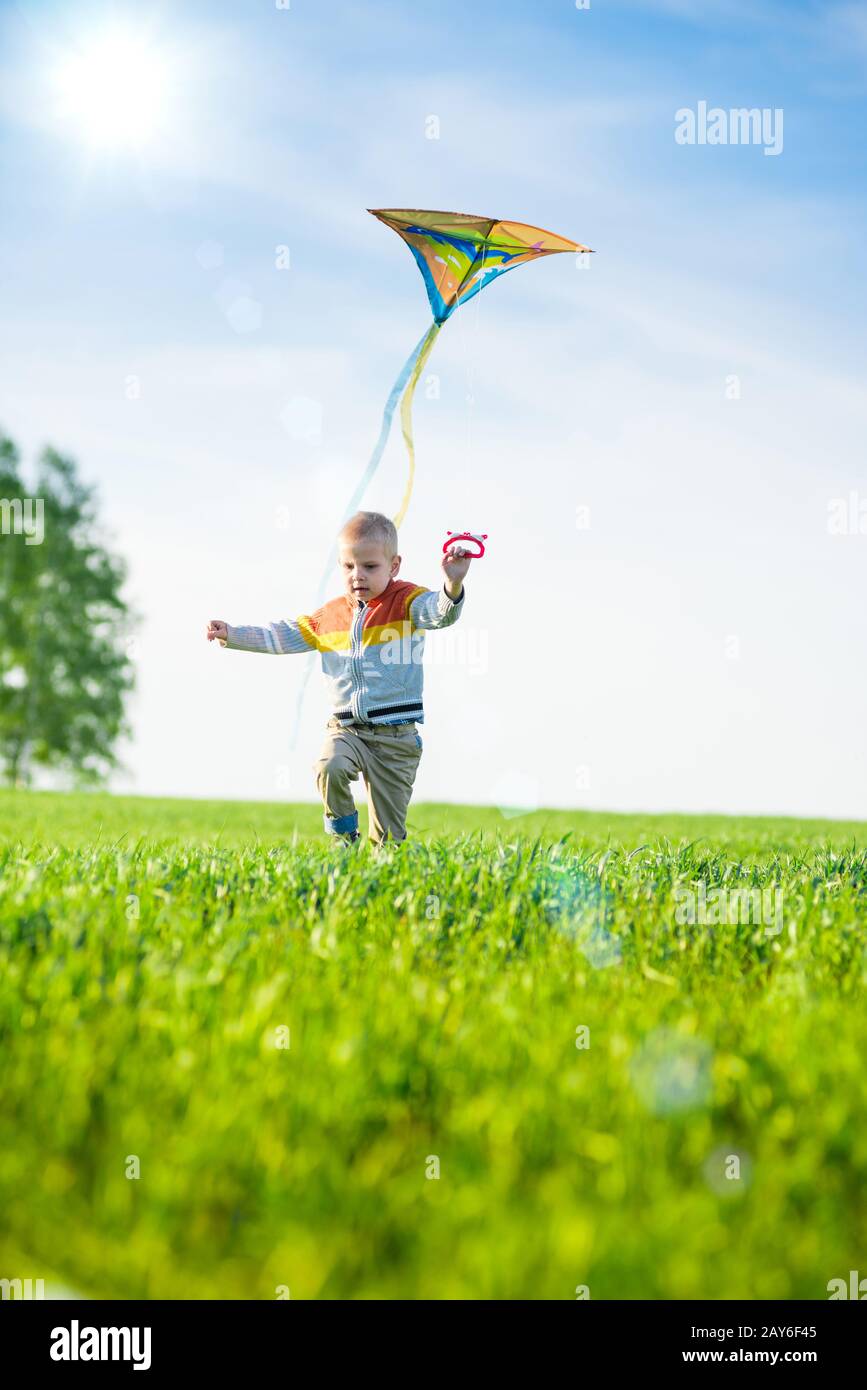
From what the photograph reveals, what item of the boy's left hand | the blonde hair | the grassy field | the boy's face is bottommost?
the grassy field

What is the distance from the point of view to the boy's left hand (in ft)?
20.4

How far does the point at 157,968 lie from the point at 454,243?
17.2ft

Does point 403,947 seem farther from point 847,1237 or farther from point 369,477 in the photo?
point 369,477

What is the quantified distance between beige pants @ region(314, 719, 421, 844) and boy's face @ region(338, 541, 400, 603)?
0.93 metres

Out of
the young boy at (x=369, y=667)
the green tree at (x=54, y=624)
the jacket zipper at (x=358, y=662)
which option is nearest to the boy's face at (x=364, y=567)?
the young boy at (x=369, y=667)

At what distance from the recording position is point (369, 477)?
6.73 m

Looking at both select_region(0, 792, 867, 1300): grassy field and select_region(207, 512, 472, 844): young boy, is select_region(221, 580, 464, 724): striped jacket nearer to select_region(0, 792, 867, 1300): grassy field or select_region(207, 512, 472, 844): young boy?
select_region(207, 512, 472, 844): young boy

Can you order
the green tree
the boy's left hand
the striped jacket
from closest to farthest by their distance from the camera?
the boy's left hand, the striped jacket, the green tree

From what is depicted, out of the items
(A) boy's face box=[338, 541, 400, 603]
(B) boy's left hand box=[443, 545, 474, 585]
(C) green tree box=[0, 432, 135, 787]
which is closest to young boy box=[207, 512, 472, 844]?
(A) boy's face box=[338, 541, 400, 603]

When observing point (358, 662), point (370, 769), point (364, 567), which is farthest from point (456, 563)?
point (370, 769)

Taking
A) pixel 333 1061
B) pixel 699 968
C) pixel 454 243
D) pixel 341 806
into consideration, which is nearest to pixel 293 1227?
pixel 333 1061

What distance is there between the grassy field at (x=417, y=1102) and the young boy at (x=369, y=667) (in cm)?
271

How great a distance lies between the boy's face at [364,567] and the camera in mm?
7023

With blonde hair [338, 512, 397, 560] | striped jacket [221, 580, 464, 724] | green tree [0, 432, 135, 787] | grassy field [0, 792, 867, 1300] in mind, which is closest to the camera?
grassy field [0, 792, 867, 1300]
